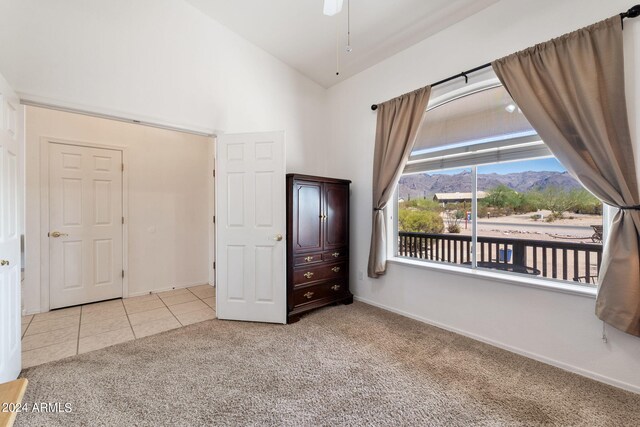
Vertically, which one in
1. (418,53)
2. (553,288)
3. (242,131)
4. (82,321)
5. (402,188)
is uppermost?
(418,53)

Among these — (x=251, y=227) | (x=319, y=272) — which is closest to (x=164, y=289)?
(x=251, y=227)

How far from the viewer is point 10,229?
1.84 metres

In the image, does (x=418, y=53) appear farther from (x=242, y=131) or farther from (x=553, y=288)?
(x=553, y=288)

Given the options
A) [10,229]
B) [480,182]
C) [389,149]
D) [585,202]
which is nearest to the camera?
[10,229]

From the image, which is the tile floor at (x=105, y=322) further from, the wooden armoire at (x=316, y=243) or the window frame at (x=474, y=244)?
the window frame at (x=474, y=244)

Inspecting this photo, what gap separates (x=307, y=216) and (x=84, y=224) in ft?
9.87

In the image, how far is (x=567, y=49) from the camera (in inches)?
77.4

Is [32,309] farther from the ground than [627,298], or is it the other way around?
[627,298]

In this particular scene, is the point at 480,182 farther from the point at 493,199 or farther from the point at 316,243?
the point at 316,243

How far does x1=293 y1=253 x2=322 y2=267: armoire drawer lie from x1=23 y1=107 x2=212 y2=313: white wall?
2.20 m

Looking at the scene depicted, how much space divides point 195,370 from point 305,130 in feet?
10.3

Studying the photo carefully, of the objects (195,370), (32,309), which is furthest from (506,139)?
(32,309)

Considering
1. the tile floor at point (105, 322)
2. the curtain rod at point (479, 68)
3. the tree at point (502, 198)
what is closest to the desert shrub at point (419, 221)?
the tree at point (502, 198)

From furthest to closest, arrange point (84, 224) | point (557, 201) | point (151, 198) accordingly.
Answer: point (151, 198)
point (84, 224)
point (557, 201)
